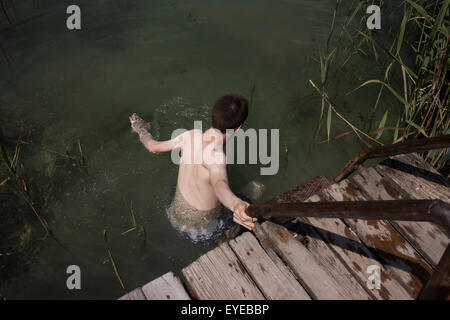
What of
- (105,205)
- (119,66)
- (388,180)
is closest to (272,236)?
(388,180)

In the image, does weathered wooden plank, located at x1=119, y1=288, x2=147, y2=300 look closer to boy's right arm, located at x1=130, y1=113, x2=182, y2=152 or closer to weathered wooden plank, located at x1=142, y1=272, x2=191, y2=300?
weathered wooden plank, located at x1=142, y1=272, x2=191, y2=300

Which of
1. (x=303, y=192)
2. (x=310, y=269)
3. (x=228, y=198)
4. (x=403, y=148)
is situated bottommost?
(x=310, y=269)

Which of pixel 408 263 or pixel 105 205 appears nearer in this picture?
pixel 408 263

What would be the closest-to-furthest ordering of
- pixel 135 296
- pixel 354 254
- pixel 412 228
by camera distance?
pixel 135 296 < pixel 354 254 < pixel 412 228

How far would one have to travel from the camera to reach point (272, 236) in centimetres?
254

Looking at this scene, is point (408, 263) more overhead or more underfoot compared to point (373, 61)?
→ more underfoot

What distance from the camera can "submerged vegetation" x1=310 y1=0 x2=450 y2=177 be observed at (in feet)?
10.5

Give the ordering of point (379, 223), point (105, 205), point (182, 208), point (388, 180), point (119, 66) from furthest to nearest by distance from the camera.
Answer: point (119, 66) → point (105, 205) → point (182, 208) → point (388, 180) → point (379, 223)

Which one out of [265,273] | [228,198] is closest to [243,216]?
[228,198]

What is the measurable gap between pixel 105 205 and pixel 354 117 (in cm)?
372

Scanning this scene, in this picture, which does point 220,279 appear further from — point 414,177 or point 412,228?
point 414,177

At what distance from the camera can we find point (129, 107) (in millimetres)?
4961

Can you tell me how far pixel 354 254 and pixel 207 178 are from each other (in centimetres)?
133
